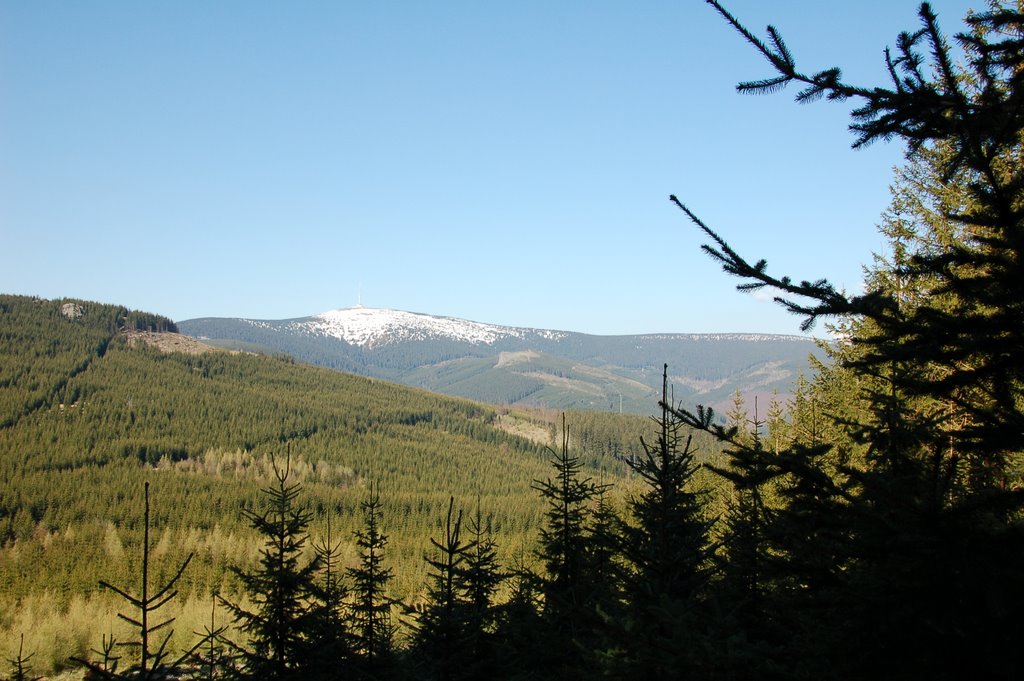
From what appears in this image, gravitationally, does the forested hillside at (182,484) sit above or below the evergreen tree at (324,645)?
below

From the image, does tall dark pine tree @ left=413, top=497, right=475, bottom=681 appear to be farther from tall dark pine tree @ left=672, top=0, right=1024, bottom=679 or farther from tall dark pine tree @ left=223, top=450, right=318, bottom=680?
tall dark pine tree @ left=672, top=0, right=1024, bottom=679

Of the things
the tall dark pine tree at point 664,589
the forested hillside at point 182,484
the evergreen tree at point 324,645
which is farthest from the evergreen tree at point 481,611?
the forested hillside at point 182,484

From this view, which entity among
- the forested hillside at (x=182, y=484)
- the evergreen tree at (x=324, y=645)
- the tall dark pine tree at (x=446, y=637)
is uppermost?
the tall dark pine tree at (x=446, y=637)

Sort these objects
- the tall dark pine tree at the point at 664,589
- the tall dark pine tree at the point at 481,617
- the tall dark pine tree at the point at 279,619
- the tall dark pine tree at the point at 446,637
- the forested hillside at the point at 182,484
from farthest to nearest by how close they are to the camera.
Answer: the forested hillside at the point at 182,484, the tall dark pine tree at the point at 481,617, the tall dark pine tree at the point at 279,619, the tall dark pine tree at the point at 446,637, the tall dark pine tree at the point at 664,589

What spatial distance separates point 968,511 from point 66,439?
18658 cm

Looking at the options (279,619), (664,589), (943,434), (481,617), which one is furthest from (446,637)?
(943,434)

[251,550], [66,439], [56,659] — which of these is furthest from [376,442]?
[56,659]

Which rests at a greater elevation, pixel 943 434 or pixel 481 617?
pixel 943 434

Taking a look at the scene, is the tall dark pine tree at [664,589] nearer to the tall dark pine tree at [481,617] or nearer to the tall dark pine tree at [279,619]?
the tall dark pine tree at [481,617]

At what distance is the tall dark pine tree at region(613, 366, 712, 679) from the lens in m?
3.79

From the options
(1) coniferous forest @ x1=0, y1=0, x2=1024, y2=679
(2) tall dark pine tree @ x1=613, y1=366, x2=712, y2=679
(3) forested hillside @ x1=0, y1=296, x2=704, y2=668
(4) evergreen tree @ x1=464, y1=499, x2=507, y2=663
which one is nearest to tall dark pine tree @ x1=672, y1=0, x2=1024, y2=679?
(1) coniferous forest @ x1=0, y1=0, x2=1024, y2=679

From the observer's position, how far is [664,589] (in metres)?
6.52

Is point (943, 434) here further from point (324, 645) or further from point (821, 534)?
point (324, 645)

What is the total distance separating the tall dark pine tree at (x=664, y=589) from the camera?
3.79 meters
